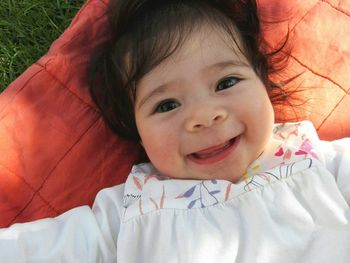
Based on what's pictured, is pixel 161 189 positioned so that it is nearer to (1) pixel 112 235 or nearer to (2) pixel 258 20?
(1) pixel 112 235

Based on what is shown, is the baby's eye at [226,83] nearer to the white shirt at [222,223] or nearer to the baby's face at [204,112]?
the baby's face at [204,112]

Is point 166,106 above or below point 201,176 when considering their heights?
above

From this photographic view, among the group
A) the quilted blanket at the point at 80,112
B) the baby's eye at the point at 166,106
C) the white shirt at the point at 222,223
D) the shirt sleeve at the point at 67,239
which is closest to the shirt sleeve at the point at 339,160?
the white shirt at the point at 222,223

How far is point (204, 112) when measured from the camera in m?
1.31

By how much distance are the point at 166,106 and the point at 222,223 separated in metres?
0.34

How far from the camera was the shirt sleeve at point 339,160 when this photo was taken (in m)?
1.43

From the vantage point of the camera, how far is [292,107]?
171cm

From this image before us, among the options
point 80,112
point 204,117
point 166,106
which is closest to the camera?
point 204,117

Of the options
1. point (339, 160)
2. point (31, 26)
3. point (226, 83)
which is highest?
point (31, 26)

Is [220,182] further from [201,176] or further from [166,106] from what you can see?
[166,106]

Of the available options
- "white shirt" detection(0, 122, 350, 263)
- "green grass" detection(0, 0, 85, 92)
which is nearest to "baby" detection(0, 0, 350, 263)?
"white shirt" detection(0, 122, 350, 263)

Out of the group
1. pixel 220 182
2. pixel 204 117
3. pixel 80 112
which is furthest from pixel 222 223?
pixel 80 112

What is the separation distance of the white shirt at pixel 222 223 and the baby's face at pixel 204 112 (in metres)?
0.06

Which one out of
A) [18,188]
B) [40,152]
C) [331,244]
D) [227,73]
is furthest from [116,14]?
[331,244]
